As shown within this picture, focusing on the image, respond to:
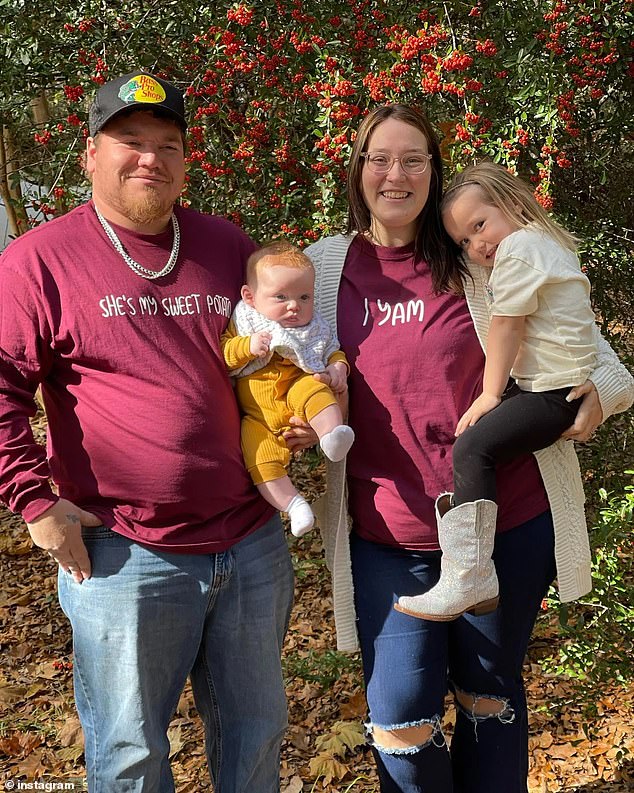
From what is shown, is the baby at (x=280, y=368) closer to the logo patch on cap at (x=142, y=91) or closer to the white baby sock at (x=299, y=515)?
the white baby sock at (x=299, y=515)

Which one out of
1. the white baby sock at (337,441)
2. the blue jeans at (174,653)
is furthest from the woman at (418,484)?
the blue jeans at (174,653)

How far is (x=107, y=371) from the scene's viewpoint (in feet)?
7.74

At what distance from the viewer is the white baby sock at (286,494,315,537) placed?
2.54 meters

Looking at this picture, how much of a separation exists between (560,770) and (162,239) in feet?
8.78

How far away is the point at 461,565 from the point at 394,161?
1138mm

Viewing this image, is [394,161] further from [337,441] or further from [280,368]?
[337,441]

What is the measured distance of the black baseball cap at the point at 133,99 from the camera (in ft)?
7.80

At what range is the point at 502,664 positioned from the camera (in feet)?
8.76

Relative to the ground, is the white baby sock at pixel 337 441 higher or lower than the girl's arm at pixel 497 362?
lower

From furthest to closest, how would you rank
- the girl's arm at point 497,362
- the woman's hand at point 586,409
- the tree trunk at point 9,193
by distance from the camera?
the tree trunk at point 9,193 < the woman's hand at point 586,409 < the girl's arm at point 497,362

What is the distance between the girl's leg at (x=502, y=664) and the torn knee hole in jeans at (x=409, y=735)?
167 mm

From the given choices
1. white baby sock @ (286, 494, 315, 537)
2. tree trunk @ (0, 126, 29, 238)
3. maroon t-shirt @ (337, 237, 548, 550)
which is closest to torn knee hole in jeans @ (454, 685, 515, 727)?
maroon t-shirt @ (337, 237, 548, 550)

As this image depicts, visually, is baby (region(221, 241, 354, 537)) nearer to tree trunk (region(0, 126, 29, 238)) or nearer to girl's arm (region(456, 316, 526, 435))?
girl's arm (region(456, 316, 526, 435))

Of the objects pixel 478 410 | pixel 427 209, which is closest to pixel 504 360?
pixel 478 410
